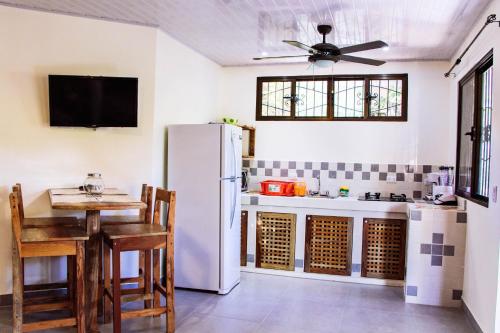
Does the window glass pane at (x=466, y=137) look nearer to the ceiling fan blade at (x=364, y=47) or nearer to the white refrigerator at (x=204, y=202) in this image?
the ceiling fan blade at (x=364, y=47)

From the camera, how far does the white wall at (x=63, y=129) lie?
12.8ft

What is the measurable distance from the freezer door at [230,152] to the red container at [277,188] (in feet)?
2.69

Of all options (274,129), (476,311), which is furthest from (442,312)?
(274,129)

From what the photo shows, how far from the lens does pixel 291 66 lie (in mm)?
5875

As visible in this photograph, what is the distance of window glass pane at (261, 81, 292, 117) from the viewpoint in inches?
233

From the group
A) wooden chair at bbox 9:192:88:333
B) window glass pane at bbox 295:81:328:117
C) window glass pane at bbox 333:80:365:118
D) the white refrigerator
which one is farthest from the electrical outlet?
wooden chair at bbox 9:192:88:333

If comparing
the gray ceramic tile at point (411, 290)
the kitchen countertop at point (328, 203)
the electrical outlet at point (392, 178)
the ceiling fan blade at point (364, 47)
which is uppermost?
the ceiling fan blade at point (364, 47)

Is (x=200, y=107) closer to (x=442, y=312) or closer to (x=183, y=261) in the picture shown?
(x=183, y=261)

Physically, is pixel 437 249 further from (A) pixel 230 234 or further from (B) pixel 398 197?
(A) pixel 230 234

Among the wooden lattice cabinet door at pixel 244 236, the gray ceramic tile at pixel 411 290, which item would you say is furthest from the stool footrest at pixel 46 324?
the gray ceramic tile at pixel 411 290

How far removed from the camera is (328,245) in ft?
16.9

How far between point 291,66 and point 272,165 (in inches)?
53.1

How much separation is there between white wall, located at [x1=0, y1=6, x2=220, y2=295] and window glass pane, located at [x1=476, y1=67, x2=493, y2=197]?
10.0ft

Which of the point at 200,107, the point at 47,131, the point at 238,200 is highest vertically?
the point at 200,107
